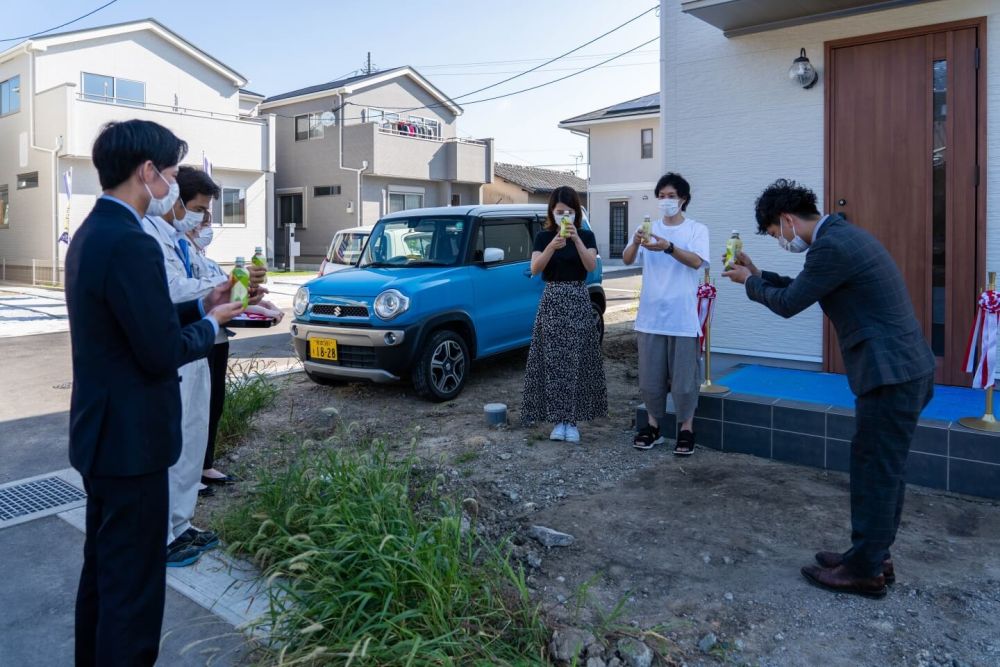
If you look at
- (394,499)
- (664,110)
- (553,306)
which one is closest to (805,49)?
(664,110)

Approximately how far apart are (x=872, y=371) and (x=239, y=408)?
14.3 feet

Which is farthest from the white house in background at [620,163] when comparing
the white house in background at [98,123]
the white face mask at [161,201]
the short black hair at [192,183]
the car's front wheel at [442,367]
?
the white face mask at [161,201]

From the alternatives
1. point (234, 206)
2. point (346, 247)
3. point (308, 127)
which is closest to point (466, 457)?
point (346, 247)

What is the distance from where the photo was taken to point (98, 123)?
20781 mm

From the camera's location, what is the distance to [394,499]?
3.48m

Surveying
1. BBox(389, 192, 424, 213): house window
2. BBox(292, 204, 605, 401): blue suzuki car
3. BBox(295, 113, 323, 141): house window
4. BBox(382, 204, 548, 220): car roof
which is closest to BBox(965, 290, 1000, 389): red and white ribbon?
BBox(292, 204, 605, 401): blue suzuki car

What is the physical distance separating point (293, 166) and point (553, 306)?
2474 centimetres

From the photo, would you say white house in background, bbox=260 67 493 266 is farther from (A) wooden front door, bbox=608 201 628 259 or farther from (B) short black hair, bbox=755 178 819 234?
(B) short black hair, bbox=755 178 819 234

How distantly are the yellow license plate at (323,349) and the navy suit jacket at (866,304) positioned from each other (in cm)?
460

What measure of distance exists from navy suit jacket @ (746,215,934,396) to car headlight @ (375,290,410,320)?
4.03 m

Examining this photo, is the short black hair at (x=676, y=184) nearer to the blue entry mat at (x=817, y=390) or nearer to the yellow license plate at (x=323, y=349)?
the blue entry mat at (x=817, y=390)

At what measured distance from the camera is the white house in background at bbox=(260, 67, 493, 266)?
86.5 ft

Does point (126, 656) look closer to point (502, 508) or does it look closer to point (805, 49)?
point (502, 508)

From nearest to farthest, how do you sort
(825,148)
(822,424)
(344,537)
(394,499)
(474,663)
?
(474,663) < (344,537) < (394,499) < (822,424) < (825,148)
